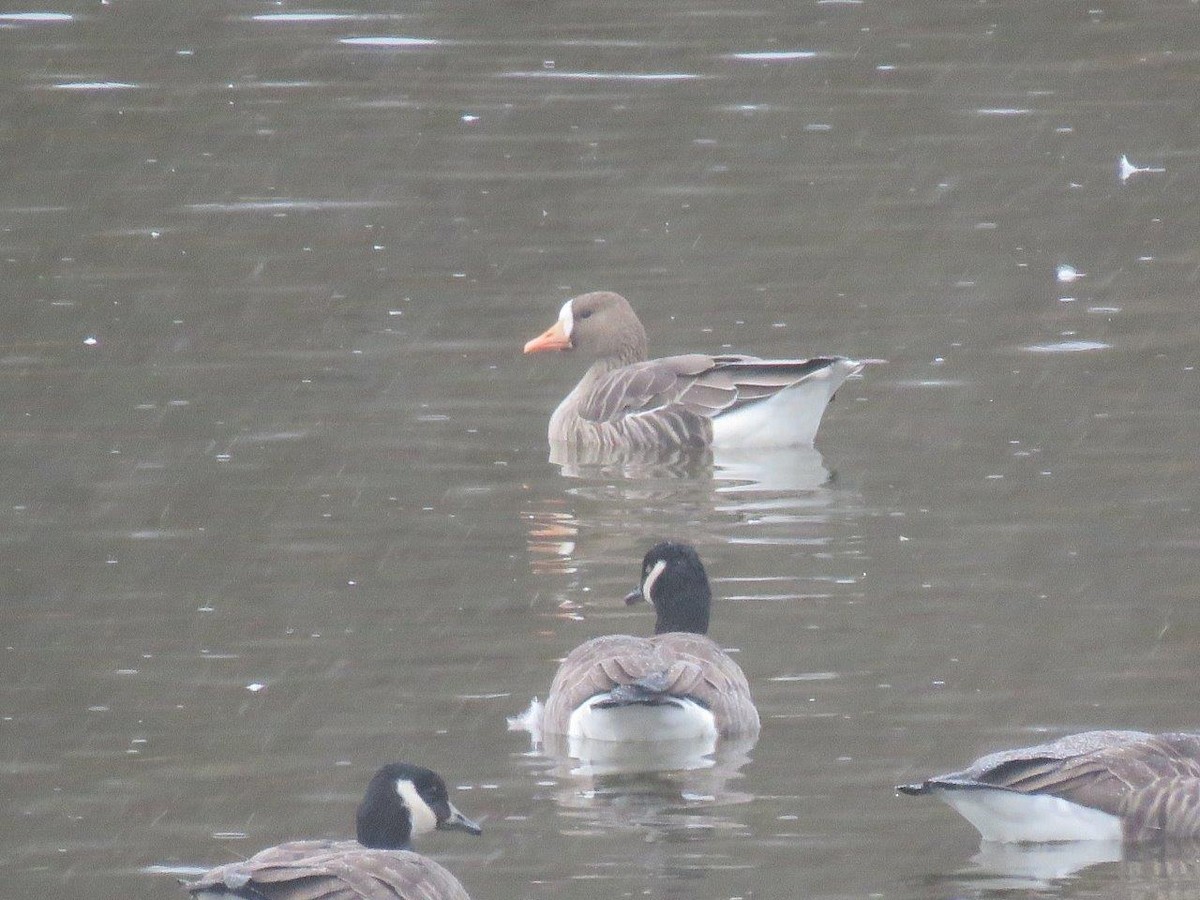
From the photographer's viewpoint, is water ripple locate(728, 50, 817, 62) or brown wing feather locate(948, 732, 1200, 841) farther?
water ripple locate(728, 50, 817, 62)

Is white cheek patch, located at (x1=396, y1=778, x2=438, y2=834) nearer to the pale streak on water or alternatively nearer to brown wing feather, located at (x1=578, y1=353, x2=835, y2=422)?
the pale streak on water

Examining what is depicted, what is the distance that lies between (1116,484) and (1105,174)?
9.15 meters

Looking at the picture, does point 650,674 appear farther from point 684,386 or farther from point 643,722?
point 684,386

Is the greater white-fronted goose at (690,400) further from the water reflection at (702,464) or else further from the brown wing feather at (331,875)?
the brown wing feather at (331,875)

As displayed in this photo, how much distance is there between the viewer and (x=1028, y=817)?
8.62m

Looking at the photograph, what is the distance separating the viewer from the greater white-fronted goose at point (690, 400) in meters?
14.9

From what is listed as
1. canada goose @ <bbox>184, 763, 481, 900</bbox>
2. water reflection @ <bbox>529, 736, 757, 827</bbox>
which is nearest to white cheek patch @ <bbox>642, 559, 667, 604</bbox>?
water reflection @ <bbox>529, 736, 757, 827</bbox>

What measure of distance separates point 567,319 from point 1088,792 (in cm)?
810

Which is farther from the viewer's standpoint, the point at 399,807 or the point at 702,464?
the point at 702,464

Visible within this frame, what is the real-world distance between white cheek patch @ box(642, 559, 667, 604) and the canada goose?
3.09m

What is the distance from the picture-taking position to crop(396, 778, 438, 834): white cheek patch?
783 cm

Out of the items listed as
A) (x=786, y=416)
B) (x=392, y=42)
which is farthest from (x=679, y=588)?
(x=392, y=42)

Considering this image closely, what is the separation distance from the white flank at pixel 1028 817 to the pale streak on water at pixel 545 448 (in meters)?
0.09

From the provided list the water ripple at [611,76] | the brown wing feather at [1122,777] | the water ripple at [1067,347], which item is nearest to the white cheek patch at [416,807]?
the brown wing feather at [1122,777]
